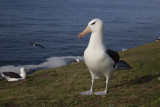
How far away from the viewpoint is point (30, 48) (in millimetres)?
45688

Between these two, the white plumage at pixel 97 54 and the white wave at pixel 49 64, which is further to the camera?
the white wave at pixel 49 64

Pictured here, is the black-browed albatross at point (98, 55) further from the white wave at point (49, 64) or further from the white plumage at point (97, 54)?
the white wave at point (49, 64)

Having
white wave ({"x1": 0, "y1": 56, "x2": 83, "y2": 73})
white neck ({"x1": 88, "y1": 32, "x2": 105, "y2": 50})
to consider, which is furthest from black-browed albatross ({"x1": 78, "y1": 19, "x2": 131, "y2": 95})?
white wave ({"x1": 0, "y1": 56, "x2": 83, "y2": 73})

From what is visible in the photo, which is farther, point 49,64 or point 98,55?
point 49,64

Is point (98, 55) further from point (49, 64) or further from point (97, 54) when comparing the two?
point (49, 64)

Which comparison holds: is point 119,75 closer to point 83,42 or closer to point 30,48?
point 30,48

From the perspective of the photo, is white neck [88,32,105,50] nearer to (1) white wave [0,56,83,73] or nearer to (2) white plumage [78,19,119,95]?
(2) white plumage [78,19,119,95]

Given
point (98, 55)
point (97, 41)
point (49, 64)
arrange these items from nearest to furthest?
point (98, 55)
point (97, 41)
point (49, 64)

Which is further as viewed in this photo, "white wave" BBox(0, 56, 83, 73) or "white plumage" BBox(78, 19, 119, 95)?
"white wave" BBox(0, 56, 83, 73)

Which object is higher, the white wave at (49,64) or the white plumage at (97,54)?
the white plumage at (97,54)

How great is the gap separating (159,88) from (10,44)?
41047mm

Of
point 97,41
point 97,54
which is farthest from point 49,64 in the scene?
point 97,54

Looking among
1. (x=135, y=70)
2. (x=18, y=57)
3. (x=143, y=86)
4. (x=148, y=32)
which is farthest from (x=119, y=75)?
(x=148, y=32)

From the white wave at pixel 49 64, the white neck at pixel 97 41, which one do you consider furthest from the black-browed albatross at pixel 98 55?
the white wave at pixel 49 64
